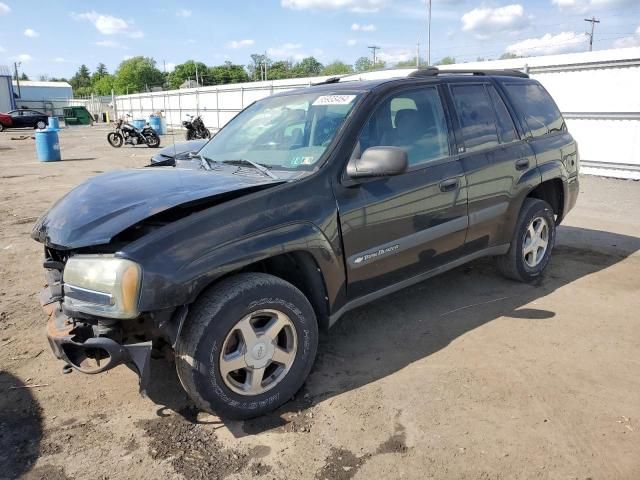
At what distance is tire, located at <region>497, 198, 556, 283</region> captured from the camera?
4.70 meters

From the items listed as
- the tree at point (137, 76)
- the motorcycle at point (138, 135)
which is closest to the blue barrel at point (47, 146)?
the motorcycle at point (138, 135)

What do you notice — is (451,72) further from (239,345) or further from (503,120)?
(239,345)

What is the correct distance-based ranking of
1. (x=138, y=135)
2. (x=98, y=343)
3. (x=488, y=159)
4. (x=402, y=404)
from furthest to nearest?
(x=138, y=135), (x=488, y=159), (x=402, y=404), (x=98, y=343)

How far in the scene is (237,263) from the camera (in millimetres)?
2744

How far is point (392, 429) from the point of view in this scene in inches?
112

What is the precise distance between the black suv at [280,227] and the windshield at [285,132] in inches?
0.6

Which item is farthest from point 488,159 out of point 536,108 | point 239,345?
point 239,345

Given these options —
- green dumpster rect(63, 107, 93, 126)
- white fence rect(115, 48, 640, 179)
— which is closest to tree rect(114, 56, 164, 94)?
green dumpster rect(63, 107, 93, 126)

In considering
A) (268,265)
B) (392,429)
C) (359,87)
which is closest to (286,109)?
(359,87)

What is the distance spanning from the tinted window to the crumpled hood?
9.18 ft

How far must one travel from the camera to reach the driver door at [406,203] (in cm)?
332

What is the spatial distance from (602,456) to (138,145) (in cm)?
2255

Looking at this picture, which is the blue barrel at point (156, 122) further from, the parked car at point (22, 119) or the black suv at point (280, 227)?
the black suv at point (280, 227)

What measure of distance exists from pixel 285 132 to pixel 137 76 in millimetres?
110691
